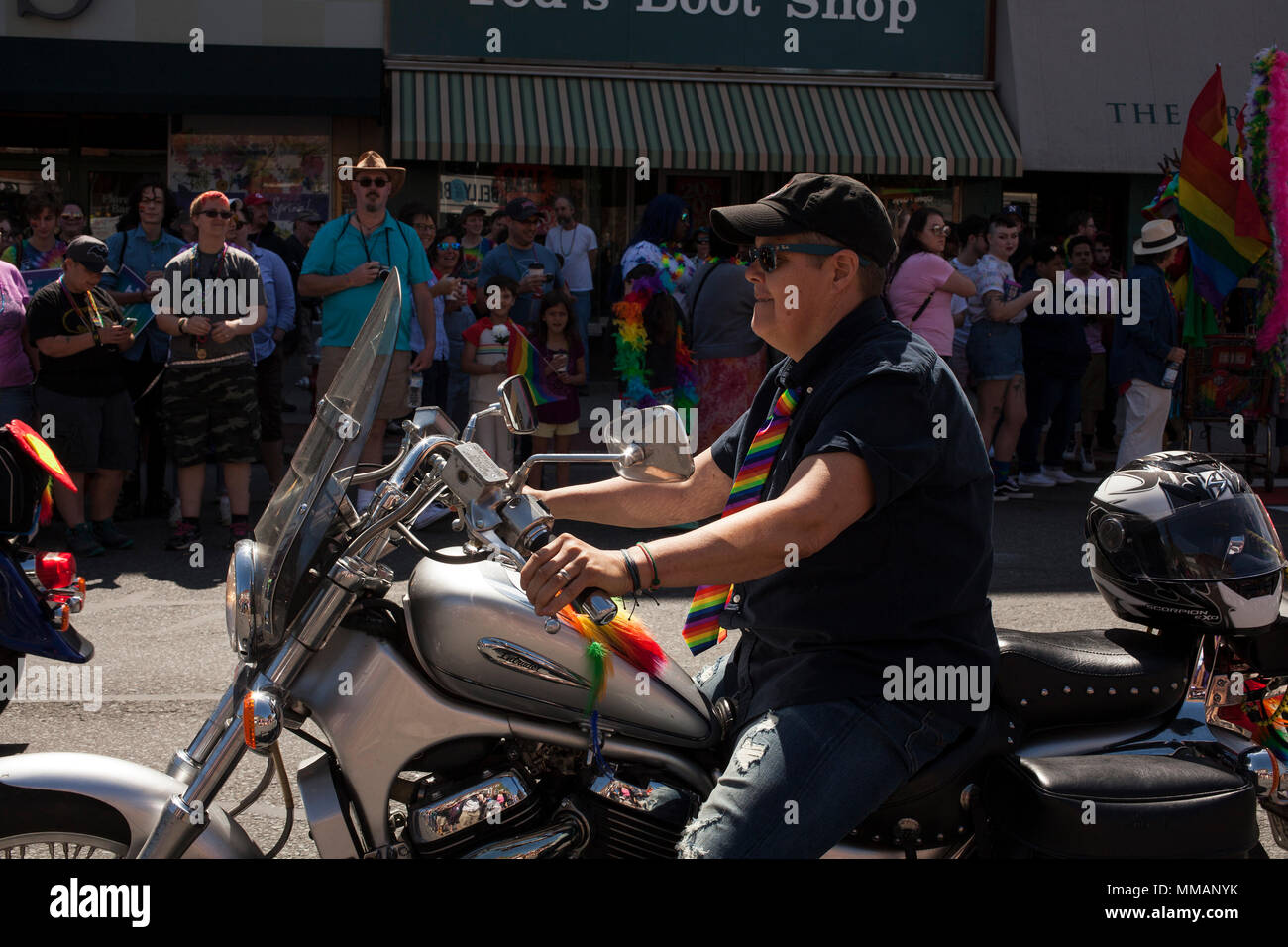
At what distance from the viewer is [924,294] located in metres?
8.75

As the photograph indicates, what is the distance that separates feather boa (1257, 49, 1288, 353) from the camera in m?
9.76

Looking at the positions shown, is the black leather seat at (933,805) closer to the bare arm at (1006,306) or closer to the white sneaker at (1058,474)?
the bare arm at (1006,306)

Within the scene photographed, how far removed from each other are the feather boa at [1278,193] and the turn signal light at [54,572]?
8.56 meters

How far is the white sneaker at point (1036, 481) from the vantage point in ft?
34.3

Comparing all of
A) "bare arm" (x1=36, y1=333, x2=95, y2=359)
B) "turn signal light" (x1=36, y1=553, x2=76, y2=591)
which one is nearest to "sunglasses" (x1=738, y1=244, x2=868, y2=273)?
"turn signal light" (x1=36, y1=553, x2=76, y2=591)

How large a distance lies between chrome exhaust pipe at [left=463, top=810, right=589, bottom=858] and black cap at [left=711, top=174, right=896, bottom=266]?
3.87 feet

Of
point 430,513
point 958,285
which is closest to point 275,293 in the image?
point 958,285

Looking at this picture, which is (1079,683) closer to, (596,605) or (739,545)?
(739,545)

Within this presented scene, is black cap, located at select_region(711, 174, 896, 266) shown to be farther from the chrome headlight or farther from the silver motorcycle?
the chrome headlight

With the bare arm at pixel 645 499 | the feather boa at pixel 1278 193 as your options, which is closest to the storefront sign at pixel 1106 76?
the feather boa at pixel 1278 193

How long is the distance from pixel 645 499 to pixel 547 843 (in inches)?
31.7

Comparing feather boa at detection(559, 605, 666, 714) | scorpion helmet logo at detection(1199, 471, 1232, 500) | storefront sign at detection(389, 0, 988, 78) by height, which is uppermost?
storefront sign at detection(389, 0, 988, 78)

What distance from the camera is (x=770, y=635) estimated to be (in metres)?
2.60

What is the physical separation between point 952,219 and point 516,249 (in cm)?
863
